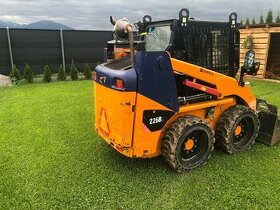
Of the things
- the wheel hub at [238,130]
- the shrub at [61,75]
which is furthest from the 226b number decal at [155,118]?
the shrub at [61,75]

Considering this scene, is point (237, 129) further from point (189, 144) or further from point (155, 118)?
point (155, 118)

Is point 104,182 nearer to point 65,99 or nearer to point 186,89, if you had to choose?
point 186,89

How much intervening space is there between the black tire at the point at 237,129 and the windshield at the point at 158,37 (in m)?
1.53

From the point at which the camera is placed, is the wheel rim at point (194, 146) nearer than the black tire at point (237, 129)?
Yes

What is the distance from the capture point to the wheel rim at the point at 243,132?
501 cm

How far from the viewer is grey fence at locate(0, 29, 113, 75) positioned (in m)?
13.9

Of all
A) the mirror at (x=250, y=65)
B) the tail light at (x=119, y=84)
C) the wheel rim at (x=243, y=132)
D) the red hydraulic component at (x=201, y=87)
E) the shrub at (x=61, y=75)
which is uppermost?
the mirror at (x=250, y=65)

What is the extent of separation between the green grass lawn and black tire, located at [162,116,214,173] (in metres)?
0.17

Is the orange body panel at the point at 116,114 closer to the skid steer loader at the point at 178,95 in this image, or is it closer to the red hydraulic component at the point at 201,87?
the skid steer loader at the point at 178,95

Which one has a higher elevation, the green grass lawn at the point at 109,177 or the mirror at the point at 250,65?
the mirror at the point at 250,65

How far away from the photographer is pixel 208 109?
4.66 m

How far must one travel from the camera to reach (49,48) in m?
14.6

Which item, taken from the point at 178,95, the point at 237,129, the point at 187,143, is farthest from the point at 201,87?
the point at 237,129

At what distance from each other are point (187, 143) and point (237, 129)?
3.68 feet
